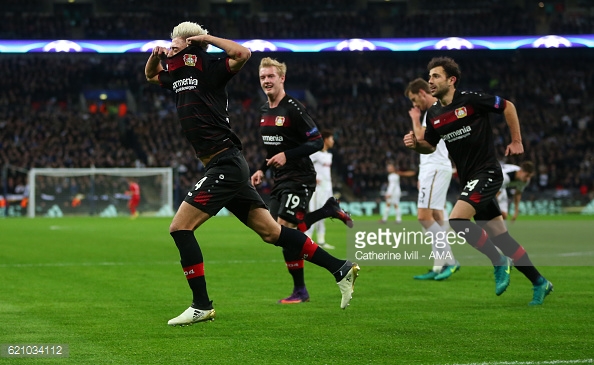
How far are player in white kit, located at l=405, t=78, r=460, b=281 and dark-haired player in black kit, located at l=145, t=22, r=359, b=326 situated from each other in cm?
413

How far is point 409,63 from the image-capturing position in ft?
168

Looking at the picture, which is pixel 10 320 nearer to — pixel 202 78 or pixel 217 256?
pixel 202 78

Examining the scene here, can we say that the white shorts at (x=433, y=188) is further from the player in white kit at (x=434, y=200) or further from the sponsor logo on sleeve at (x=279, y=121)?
the sponsor logo on sleeve at (x=279, y=121)

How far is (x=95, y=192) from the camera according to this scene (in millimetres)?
36219

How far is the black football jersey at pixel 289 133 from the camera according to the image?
8.75 metres

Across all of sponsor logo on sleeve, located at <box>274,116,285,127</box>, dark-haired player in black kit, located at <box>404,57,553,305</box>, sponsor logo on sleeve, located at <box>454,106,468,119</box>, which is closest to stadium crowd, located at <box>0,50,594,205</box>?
sponsor logo on sleeve, located at <box>274,116,285,127</box>

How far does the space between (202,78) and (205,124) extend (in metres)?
0.37

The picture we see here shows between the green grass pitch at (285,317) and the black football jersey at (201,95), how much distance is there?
1.52 metres

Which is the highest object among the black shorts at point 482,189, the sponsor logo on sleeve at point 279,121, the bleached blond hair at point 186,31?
the bleached blond hair at point 186,31

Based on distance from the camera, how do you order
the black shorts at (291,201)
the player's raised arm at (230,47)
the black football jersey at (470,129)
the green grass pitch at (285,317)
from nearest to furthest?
the green grass pitch at (285,317) < the player's raised arm at (230,47) < the black football jersey at (470,129) < the black shorts at (291,201)

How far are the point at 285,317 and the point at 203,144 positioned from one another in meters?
1.70

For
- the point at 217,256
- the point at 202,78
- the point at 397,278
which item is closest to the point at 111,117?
the point at 217,256

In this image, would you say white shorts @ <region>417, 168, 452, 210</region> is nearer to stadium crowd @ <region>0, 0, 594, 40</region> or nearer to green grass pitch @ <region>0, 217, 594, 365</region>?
green grass pitch @ <region>0, 217, 594, 365</region>

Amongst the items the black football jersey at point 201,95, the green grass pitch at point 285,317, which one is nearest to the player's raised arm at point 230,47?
the black football jersey at point 201,95
